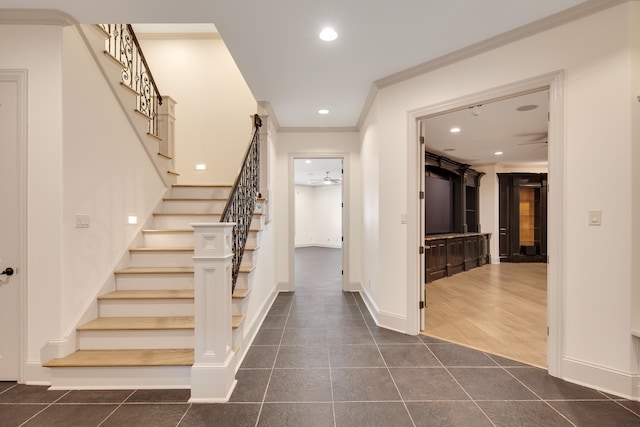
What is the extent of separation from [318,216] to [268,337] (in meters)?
11.2

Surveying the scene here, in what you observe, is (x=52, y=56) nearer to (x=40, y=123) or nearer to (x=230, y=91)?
(x=40, y=123)

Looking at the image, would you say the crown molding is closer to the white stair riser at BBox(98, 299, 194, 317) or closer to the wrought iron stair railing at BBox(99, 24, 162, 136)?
the wrought iron stair railing at BBox(99, 24, 162, 136)

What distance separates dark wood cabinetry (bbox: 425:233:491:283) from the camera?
20.7 ft

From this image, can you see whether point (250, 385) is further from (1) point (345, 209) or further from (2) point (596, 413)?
(1) point (345, 209)

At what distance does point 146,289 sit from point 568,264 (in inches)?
150

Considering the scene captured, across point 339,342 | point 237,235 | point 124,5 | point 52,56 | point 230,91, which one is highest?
point 230,91

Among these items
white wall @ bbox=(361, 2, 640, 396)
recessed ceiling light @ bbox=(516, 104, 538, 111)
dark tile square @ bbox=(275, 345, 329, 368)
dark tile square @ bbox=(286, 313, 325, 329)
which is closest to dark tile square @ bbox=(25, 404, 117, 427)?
dark tile square @ bbox=(275, 345, 329, 368)

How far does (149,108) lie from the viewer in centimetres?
420

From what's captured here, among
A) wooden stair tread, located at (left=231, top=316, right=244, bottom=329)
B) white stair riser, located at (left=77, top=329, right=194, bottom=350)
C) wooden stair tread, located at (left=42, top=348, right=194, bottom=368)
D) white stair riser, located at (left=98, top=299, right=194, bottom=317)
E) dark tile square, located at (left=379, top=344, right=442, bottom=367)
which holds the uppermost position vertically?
white stair riser, located at (left=98, top=299, right=194, bottom=317)

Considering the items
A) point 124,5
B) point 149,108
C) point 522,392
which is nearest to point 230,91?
point 149,108

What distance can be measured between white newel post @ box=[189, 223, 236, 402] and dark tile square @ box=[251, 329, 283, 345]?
999mm

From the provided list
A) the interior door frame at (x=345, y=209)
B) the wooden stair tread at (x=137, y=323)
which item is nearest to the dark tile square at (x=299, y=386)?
the wooden stair tread at (x=137, y=323)

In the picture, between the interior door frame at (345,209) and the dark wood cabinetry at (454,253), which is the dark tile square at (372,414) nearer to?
the interior door frame at (345,209)

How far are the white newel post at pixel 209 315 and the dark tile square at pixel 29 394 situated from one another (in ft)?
3.47
